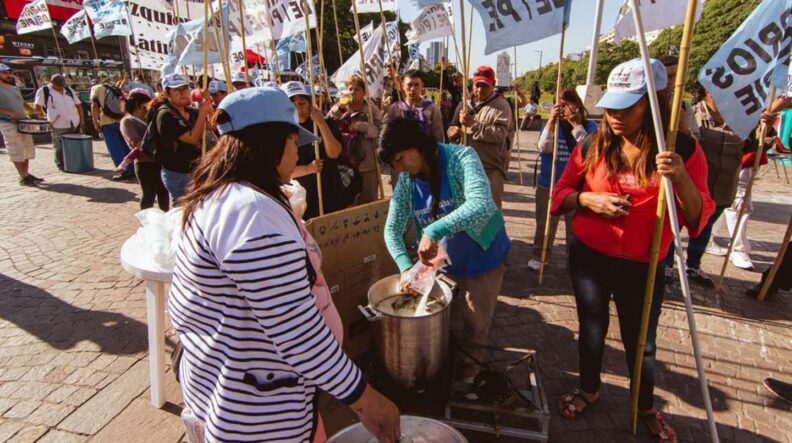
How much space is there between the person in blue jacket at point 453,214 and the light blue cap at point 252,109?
113cm

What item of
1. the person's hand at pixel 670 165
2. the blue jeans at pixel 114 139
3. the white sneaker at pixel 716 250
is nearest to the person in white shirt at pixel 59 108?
the blue jeans at pixel 114 139

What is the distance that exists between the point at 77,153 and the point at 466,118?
377 inches

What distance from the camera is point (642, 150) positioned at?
7.26 feet

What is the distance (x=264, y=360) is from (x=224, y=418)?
246 mm

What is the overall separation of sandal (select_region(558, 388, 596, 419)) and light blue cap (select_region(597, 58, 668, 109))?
188 centimetres

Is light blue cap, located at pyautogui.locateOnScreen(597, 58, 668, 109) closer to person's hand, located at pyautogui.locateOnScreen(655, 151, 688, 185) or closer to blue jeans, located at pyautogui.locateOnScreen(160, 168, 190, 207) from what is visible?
person's hand, located at pyautogui.locateOnScreen(655, 151, 688, 185)

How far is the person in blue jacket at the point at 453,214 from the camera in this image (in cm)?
244

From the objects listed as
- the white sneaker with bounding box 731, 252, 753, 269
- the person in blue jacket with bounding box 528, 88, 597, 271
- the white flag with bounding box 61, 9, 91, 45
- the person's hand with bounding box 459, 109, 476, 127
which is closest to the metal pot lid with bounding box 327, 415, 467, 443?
the person in blue jacket with bounding box 528, 88, 597, 271

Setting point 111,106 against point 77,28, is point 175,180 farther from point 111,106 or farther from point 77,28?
point 77,28

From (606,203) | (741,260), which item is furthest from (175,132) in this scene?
(741,260)

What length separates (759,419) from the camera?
288cm

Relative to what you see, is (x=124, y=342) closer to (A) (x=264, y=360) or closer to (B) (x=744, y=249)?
(A) (x=264, y=360)

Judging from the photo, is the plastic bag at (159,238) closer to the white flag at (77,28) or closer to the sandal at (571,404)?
the sandal at (571,404)

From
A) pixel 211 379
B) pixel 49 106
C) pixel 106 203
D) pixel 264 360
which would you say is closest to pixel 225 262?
pixel 264 360
